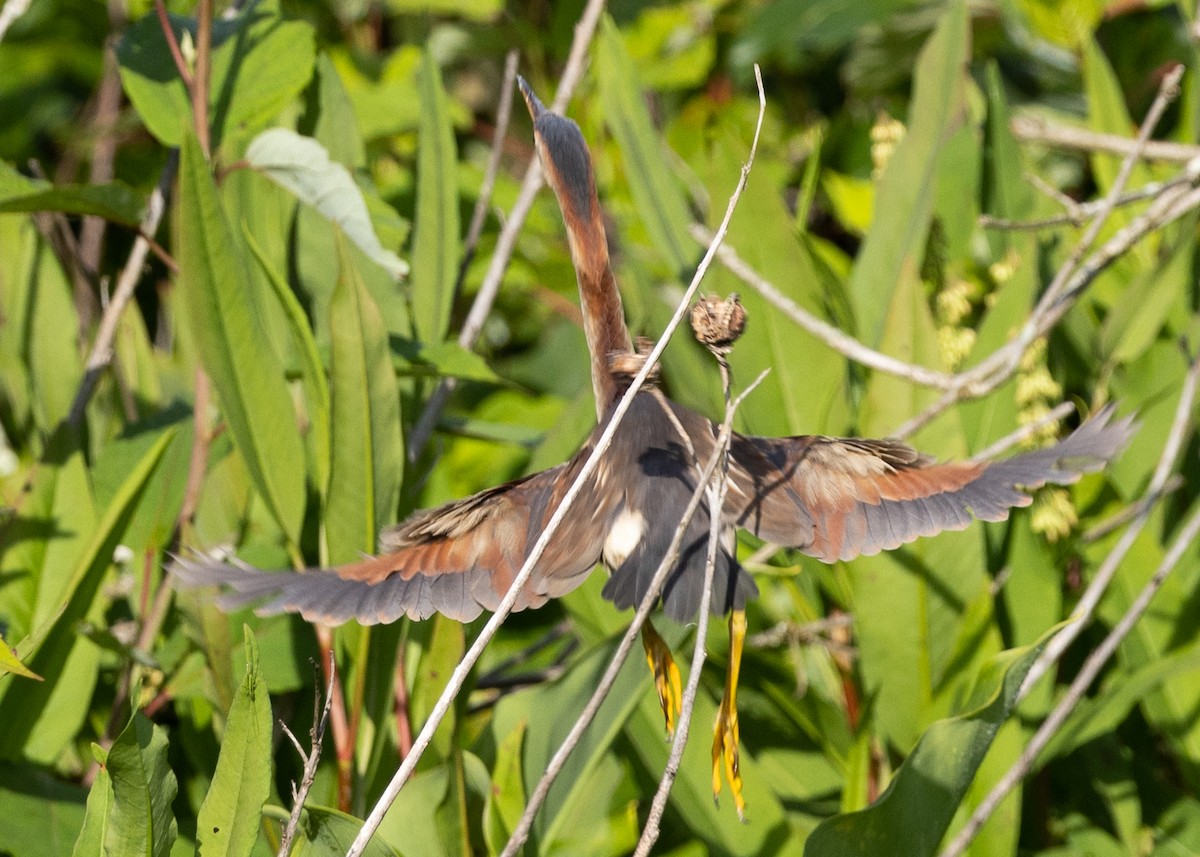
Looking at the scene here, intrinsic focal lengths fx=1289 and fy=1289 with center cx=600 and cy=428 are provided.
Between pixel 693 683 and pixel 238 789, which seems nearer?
pixel 693 683

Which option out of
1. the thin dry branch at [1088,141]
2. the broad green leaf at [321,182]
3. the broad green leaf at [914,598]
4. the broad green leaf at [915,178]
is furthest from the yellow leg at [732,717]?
the thin dry branch at [1088,141]

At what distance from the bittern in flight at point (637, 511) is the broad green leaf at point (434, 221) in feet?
1.15

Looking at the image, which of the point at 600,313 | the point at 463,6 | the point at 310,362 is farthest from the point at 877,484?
the point at 463,6

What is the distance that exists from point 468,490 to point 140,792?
104cm

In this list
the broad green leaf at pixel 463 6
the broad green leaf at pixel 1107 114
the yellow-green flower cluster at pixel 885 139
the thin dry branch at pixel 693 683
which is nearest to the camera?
the thin dry branch at pixel 693 683

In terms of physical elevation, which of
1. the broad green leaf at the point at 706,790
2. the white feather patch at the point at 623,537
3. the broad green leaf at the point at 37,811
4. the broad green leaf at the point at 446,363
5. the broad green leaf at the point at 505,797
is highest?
the broad green leaf at the point at 446,363

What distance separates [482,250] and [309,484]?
72 centimetres

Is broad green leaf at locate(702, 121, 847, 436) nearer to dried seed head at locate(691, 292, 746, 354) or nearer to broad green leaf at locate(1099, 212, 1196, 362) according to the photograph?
broad green leaf at locate(1099, 212, 1196, 362)

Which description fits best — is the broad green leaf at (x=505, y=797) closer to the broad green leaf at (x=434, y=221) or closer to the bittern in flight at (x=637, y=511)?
the bittern in flight at (x=637, y=511)

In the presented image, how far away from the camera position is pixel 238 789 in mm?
1043

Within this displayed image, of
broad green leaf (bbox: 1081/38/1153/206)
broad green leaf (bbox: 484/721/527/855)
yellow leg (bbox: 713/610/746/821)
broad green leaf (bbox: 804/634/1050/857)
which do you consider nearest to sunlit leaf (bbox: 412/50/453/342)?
broad green leaf (bbox: 484/721/527/855)

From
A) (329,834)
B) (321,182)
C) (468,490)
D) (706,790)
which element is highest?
(321,182)

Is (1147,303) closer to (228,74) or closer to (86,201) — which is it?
(228,74)

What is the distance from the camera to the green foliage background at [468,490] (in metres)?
1.25
